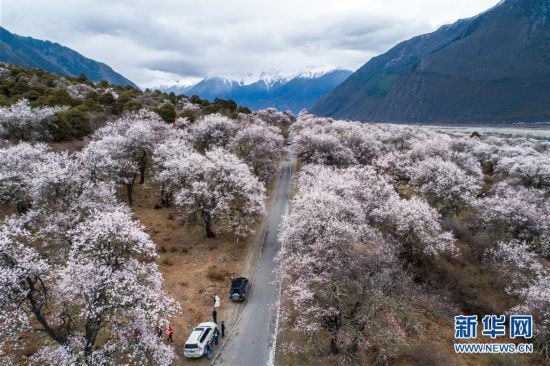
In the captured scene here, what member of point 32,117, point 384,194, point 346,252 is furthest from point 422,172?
point 32,117

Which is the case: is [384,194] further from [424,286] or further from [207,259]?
[207,259]

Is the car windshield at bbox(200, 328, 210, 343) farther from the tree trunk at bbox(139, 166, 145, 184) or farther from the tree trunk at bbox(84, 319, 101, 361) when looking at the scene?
the tree trunk at bbox(139, 166, 145, 184)

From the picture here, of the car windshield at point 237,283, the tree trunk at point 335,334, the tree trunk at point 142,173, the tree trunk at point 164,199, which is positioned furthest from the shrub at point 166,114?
the tree trunk at point 335,334

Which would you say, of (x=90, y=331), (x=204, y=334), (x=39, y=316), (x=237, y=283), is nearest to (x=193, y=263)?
(x=237, y=283)

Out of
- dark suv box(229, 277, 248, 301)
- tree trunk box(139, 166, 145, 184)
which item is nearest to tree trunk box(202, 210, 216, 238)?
dark suv box(229, 277, 248, 301)

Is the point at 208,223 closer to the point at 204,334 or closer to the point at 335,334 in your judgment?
the point at 204,334
